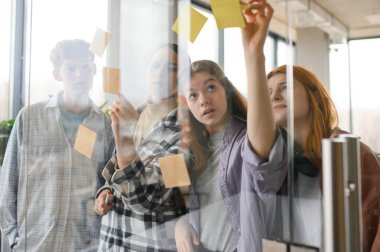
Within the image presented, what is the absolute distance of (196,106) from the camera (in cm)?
115

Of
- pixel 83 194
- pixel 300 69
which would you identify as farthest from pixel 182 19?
pixel 83 194

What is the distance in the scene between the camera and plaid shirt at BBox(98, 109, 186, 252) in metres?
1.23

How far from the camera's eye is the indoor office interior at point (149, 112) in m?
0.89

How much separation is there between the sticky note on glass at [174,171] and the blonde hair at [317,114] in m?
0.35

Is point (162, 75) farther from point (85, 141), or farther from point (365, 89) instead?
point (365, 89)

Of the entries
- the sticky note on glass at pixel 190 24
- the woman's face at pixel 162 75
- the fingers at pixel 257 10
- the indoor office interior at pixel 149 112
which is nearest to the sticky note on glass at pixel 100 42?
the indoor office interior at pixel 149 112

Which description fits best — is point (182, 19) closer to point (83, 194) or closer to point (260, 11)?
point (260, 11)

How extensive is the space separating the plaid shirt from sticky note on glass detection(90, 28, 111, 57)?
0.35m

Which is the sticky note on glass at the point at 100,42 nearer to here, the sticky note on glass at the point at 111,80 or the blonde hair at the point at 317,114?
the sticky note on glass at the point at 111,80

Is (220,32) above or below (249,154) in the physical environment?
above

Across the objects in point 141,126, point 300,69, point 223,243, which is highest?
point 300,69

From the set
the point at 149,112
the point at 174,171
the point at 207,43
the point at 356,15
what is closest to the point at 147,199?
the point at 174,171

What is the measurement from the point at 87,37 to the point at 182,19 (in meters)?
0.46

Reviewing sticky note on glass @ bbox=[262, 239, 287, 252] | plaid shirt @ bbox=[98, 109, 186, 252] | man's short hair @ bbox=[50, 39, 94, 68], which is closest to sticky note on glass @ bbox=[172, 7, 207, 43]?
plaid shirt @ bbox=[98, 109, 186, 252]
